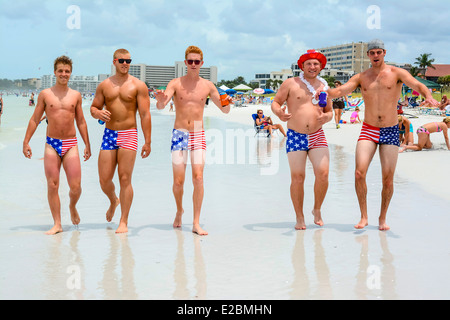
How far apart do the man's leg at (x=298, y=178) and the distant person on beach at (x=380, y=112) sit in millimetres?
671

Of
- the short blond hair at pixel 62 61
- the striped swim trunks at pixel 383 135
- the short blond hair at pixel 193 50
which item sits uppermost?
the short blond hair at pixel 193 50

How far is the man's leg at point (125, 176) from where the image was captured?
253 inches

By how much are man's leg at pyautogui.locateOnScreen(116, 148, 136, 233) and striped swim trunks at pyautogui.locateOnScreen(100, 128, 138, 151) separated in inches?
2.3

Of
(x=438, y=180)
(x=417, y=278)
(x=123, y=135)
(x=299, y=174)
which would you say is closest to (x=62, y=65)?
(x=123, y=135)

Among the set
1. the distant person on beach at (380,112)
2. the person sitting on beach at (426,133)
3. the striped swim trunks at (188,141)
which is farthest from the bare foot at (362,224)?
the person sitting on beach at (426,133)

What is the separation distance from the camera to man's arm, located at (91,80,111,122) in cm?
624

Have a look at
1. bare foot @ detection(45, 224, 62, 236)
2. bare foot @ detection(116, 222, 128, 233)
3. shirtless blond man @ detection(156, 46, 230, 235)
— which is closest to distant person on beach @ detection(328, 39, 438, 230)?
shirtless blond man @ detection(156, 46, 230, 235)

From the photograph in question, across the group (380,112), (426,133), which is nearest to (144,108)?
(380,112)

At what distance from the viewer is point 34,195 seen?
8930mm

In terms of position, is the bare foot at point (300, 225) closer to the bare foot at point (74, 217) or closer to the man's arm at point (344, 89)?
the man's arm at point (344, 89)

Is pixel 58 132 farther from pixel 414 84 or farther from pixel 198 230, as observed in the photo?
pixel 414 84

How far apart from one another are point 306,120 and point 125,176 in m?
2.28
